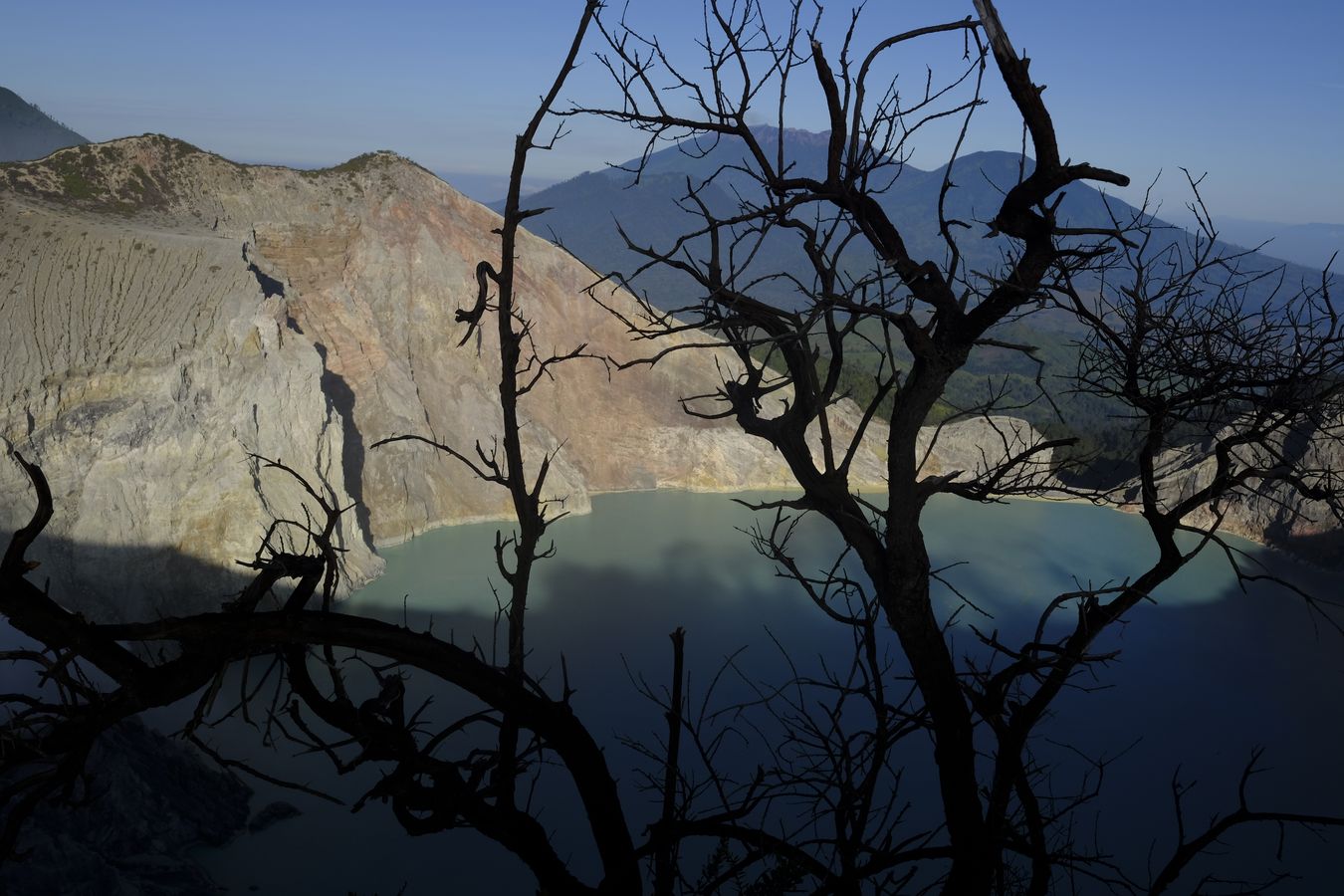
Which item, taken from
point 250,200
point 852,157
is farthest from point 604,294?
point 852,157

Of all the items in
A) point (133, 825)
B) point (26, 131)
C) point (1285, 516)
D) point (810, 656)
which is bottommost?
point (133, 825)

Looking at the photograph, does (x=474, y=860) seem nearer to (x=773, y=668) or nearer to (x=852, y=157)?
(x=773, y=668)

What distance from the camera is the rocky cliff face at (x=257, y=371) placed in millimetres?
13180

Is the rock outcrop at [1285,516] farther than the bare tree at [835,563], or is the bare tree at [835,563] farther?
the rock outcrop at [1285,516]

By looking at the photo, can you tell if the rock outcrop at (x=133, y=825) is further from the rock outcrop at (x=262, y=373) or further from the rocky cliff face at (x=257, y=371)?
the rock outcrop at (x=262, y=373)

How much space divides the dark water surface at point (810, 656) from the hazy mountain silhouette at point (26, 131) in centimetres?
9780

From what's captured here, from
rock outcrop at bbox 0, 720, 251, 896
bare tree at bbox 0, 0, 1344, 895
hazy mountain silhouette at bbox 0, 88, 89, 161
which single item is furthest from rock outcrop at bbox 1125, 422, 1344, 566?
hazy mountain silhouette at bbox 0, 88, 89, 161

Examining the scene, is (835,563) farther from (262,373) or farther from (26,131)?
(26,131)

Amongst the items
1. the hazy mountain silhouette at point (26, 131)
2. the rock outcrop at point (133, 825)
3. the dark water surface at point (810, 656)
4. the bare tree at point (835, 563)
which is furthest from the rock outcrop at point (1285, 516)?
the hazy mountain silhouette at point (26, 131)

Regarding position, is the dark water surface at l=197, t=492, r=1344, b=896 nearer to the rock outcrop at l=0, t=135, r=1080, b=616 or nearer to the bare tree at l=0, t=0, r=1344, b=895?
the rock outcrop at l=0, t=135, r=1080, b=616

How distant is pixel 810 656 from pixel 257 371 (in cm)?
905

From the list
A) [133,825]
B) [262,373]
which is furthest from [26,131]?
[133,825]

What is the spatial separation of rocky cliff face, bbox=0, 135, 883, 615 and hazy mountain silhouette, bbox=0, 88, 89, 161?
3498 inches

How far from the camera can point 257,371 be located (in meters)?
15.4
